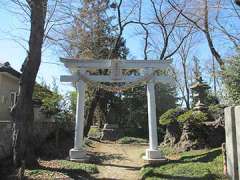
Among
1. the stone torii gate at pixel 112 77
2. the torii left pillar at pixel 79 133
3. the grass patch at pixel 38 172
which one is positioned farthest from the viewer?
the stone torii gate at pixel 112 77

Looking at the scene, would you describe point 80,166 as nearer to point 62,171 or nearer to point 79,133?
point 62,171

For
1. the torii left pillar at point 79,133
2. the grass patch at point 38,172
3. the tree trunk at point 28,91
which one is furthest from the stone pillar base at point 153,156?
the tree trunk at point 28,91

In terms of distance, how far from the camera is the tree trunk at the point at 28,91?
1099cm

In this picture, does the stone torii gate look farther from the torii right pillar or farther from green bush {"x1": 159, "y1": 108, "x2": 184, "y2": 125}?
green bush {"x1": 159, "y1": 108, "x2": 184, "y2": 125}

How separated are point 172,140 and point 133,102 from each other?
46.3ft

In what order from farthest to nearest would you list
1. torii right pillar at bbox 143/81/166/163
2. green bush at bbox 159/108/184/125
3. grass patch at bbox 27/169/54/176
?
green bush at bbox 159/108/184/125
torii right pillar at bbox 143/81/166/163
grass patch at bbox 27/169/54/176

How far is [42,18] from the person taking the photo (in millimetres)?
11328

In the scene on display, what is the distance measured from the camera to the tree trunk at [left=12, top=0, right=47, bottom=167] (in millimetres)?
10992

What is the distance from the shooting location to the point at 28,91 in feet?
36.8

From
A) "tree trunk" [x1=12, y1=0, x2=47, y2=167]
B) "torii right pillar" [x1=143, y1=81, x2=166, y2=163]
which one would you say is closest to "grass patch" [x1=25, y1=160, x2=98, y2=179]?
"tree trunk" [x1=12, y1=0, x2=47, y2=167]

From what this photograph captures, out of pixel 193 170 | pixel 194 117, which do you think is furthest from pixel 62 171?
pixel 194 117

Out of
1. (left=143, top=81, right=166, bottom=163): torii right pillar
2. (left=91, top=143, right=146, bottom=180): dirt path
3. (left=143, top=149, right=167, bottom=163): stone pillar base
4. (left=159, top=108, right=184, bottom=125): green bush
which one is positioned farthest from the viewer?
(left=159, top=108, right=184, bottom=125): green bush

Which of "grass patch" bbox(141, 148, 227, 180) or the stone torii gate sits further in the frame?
the stone torii gate

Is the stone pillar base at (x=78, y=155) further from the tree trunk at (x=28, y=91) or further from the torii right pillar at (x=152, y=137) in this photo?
the tree trunk at (x=28, y=91)
